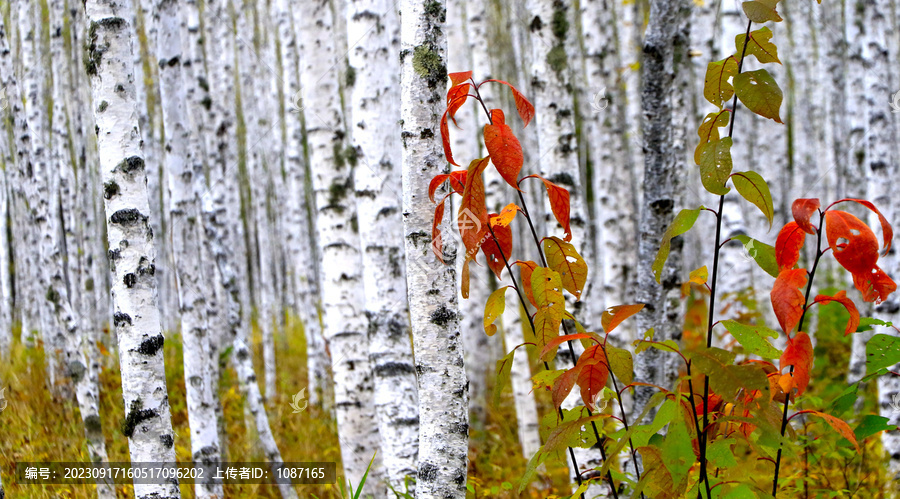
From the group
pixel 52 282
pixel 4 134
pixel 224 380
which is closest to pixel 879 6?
pixel 52 282

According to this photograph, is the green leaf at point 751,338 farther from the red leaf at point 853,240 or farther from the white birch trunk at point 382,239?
the white birch trunk at point 382,239

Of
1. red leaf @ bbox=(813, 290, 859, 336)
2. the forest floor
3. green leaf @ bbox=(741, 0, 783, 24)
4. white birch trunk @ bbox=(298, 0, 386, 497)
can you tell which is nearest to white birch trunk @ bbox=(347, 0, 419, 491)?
white birch trunk @ bbox=(298, 0, 386, 497)

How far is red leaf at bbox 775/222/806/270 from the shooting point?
1.46 meters

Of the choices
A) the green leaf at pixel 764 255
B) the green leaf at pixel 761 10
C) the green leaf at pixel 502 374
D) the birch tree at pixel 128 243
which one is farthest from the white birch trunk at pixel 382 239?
the green leaf at pixel 761 10

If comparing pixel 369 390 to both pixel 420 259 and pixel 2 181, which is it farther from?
pixel 2 181

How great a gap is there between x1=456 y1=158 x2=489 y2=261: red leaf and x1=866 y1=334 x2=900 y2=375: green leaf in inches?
39.3

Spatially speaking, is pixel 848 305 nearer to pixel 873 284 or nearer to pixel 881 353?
pixel 873 284

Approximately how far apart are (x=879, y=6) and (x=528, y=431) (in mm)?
4584

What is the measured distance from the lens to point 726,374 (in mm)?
1227

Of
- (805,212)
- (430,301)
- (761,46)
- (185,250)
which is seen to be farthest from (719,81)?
(185,250)

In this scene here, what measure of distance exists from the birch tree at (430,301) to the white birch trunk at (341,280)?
195 cm

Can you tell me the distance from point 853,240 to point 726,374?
410 millimetres

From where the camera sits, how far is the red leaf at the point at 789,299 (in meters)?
1.26

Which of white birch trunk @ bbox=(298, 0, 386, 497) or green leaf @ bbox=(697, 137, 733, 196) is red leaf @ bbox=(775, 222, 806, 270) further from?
white birch trunk @ bbox=(298, 0, 386, 497)
